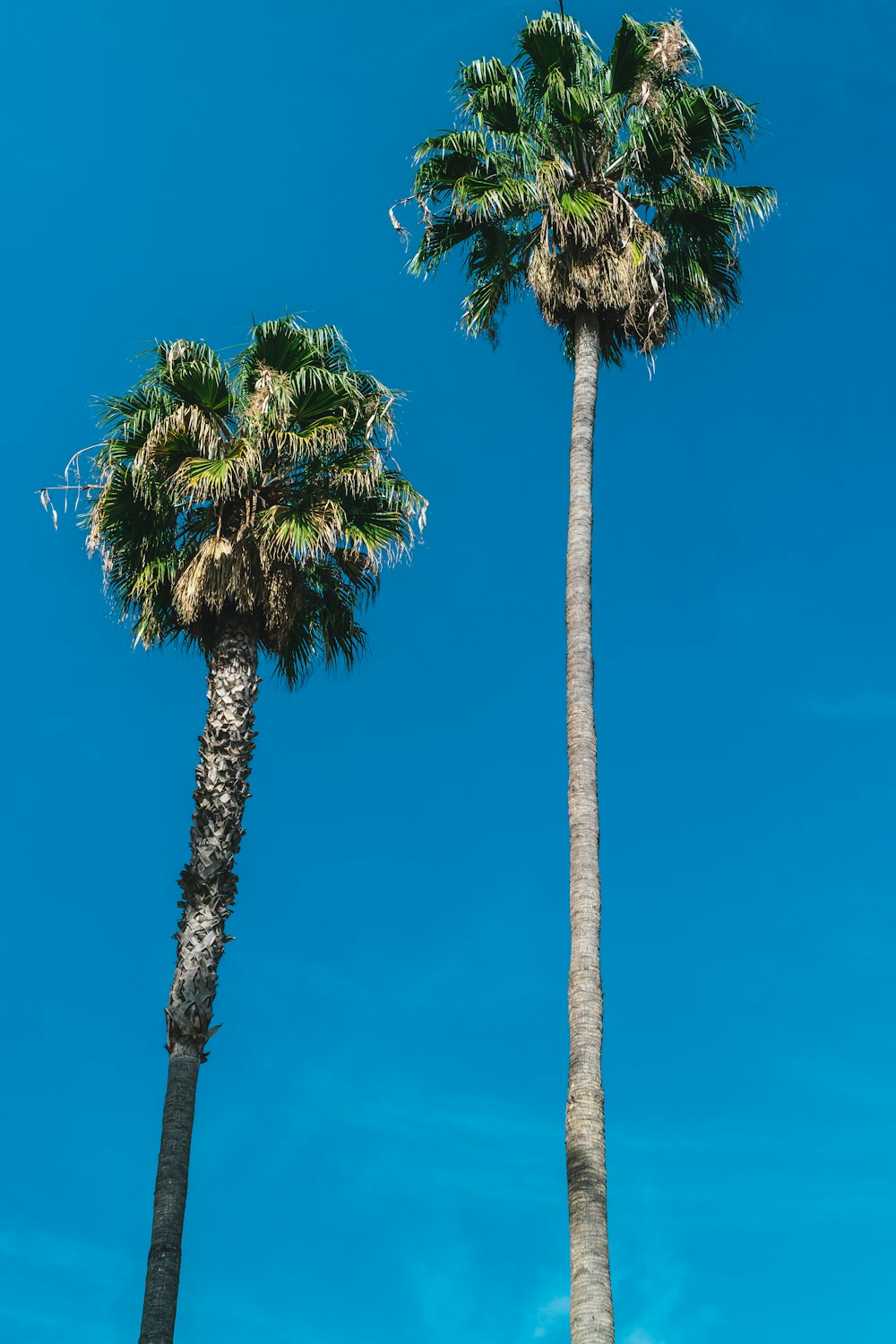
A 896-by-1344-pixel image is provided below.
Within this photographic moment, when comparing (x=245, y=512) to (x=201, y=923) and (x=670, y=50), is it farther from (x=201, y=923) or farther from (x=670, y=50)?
(x=670, y=50)

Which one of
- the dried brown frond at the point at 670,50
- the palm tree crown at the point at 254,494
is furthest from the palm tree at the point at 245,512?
the dried brown frond at the point at 670,50

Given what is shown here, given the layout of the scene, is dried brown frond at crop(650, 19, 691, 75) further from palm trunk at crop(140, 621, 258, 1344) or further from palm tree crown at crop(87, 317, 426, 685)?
palm trunk at crop(140, 621, 258, 1344)

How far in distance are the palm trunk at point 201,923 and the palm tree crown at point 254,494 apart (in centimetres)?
68

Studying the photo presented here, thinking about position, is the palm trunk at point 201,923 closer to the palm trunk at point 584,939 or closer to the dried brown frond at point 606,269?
the palm trunk at point 584,939

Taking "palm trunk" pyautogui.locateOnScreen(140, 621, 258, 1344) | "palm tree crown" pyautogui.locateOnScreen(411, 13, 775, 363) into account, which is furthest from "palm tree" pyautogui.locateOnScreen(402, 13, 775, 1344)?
"palm trunk" pyautogui.locateOnScreen(140, 621, 258, 1344)

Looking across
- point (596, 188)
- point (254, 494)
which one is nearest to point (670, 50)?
point (596, 188)

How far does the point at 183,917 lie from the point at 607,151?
33.3ft

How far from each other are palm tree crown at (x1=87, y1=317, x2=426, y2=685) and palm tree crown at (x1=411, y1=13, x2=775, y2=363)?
2.09 m

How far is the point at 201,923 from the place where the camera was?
46.0 feet

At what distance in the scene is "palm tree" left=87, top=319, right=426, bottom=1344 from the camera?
16.0 metres

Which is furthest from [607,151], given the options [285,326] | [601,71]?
[285,326]

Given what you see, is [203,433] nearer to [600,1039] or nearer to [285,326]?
[285,326]

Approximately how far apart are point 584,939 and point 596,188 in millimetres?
9331

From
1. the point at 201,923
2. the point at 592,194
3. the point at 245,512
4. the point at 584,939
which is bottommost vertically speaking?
the point at 584,939
